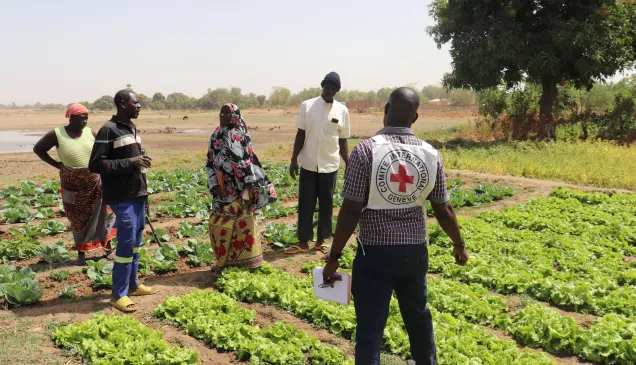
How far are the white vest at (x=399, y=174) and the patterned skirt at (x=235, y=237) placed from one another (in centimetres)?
308

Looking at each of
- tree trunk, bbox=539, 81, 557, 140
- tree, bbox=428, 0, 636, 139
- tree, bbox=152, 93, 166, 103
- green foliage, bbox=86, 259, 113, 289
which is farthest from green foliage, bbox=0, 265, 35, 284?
tree, bbox=152, 93, 166, 103

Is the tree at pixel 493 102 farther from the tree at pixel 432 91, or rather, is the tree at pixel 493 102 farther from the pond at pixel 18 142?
the tree at pixel 432 91

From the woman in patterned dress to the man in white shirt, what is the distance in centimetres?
120

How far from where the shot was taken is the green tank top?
6391mm

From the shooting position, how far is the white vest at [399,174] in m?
3.10

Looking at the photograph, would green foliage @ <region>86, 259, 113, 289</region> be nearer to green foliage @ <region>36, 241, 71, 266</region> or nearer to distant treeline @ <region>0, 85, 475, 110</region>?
green foliage @ <region>36, 241, 71, 266</region>

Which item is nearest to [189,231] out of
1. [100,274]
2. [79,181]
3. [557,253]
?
[79,181]

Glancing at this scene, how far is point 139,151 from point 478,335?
12.6ft

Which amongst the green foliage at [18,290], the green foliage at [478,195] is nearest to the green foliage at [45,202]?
the green foliage at [18,290]

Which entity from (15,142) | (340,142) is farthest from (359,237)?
(15,142)

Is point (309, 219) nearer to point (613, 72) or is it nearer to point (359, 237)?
point (359, 237)

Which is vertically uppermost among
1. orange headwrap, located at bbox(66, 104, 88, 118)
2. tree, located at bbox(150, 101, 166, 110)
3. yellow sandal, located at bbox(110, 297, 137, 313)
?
tree, located at bbox(150, 101, 166, 110)

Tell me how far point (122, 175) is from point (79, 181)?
6.32 ft

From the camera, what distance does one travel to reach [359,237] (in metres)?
3.27
